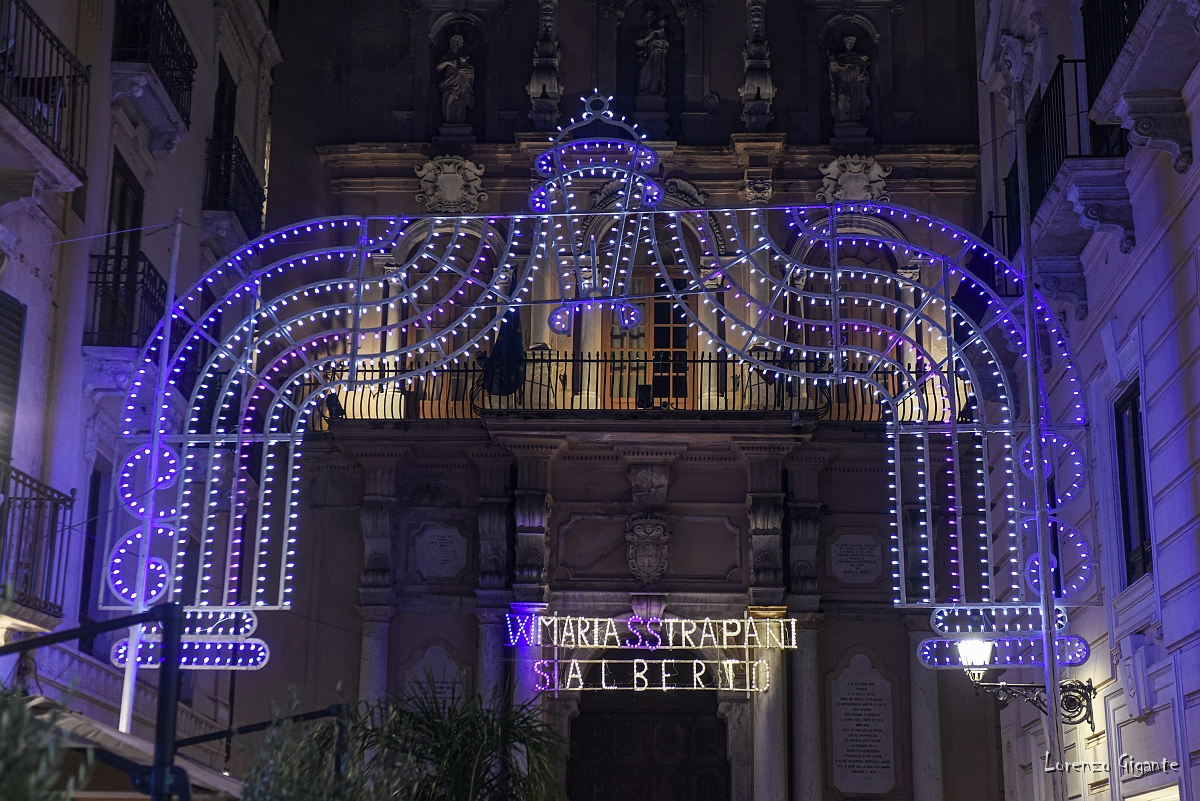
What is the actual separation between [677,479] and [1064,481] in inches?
209

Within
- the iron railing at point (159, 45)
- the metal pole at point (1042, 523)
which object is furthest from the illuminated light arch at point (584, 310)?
the iron railing at point (159, 45)

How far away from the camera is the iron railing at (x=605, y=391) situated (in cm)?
1781

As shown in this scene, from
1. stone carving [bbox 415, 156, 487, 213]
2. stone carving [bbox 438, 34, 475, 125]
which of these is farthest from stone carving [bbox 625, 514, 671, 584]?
stone carving [bbox 438, 34, 475, 125]

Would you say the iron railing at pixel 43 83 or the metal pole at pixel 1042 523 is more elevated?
the iron railing at pixel 43 83

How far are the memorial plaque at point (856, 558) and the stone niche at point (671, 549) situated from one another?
1.10 metres

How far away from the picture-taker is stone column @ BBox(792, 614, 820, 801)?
16484 millimetres

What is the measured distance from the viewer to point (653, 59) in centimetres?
1925

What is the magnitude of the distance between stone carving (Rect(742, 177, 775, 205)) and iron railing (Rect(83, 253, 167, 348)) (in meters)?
7.75

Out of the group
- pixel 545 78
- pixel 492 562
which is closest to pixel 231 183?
pixel 545 78

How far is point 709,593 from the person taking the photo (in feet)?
56.5

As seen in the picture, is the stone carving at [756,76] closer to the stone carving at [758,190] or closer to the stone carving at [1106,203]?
the stone carving at [758,190]

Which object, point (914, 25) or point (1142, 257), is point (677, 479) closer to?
point (914, 25)

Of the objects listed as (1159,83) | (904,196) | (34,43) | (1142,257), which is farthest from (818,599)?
(34,43)

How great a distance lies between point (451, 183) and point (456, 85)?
1340 mm
